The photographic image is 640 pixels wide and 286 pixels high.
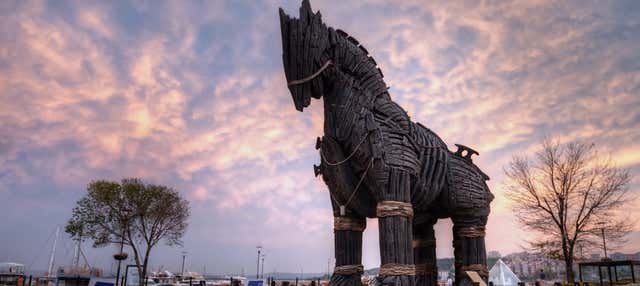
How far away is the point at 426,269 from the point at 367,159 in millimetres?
2378

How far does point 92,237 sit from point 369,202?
1293 inches

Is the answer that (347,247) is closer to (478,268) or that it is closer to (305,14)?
(478,268)

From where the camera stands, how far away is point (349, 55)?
6141 millimetres

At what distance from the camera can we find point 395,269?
5484 mm

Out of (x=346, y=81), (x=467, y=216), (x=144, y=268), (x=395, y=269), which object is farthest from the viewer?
(x=144, y=268)

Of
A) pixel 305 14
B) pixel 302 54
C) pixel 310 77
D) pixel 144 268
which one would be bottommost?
pixel 144 268

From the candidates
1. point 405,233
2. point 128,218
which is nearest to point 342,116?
point 405,233

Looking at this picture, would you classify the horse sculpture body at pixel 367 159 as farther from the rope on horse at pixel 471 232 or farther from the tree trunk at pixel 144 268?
the tree trunk at pixel 144 268

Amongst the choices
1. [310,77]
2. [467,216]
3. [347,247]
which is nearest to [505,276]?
[467,216]

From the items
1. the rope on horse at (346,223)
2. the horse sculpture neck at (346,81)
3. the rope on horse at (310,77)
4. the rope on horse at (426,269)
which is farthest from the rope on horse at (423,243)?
the rope on horse at (310,77)

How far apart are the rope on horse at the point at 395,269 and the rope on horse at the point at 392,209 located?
574 mm

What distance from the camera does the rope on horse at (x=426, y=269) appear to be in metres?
7.17

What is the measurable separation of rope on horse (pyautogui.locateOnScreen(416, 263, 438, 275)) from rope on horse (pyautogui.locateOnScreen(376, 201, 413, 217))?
179 cm

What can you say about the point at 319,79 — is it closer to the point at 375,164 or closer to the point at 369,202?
the point at 375,164
